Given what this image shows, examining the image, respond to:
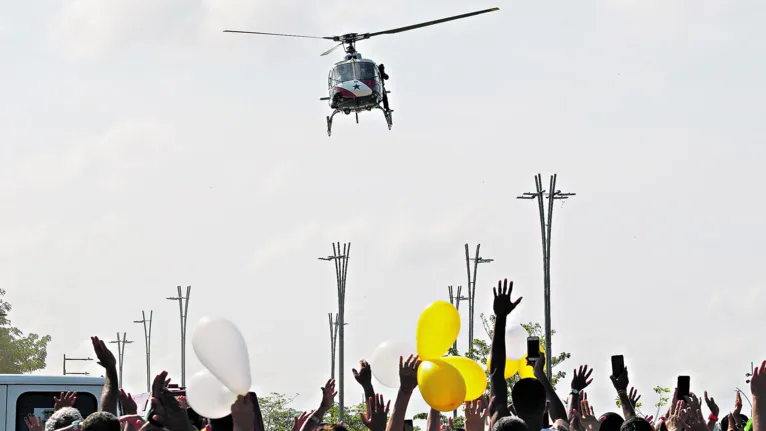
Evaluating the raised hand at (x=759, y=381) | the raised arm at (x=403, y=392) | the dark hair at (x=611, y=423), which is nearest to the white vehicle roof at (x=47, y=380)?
the raised arm at (x=403, y=392)

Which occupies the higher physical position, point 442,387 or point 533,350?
point 533,350

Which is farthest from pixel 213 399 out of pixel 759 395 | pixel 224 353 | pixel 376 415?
pixel 759 395

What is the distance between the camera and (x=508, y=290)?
9.47 meters

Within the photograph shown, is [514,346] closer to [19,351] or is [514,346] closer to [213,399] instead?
[213,399]

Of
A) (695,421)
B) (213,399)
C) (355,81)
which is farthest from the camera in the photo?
(355,81)

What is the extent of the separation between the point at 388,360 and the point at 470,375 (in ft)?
4.84

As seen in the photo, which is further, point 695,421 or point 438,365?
point 438,365

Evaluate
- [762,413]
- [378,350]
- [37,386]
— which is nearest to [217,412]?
[378,350]

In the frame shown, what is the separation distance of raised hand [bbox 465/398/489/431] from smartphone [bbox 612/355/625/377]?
8.17ft

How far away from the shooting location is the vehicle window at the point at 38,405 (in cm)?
1254

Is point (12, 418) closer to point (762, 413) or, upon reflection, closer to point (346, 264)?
point (762, 413)

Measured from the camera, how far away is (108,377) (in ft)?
33.1

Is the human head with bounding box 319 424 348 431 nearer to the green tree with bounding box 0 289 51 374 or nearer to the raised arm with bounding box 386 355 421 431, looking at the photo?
the raised arm with bounding box 386 355 421 431

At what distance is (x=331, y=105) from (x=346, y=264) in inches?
920
